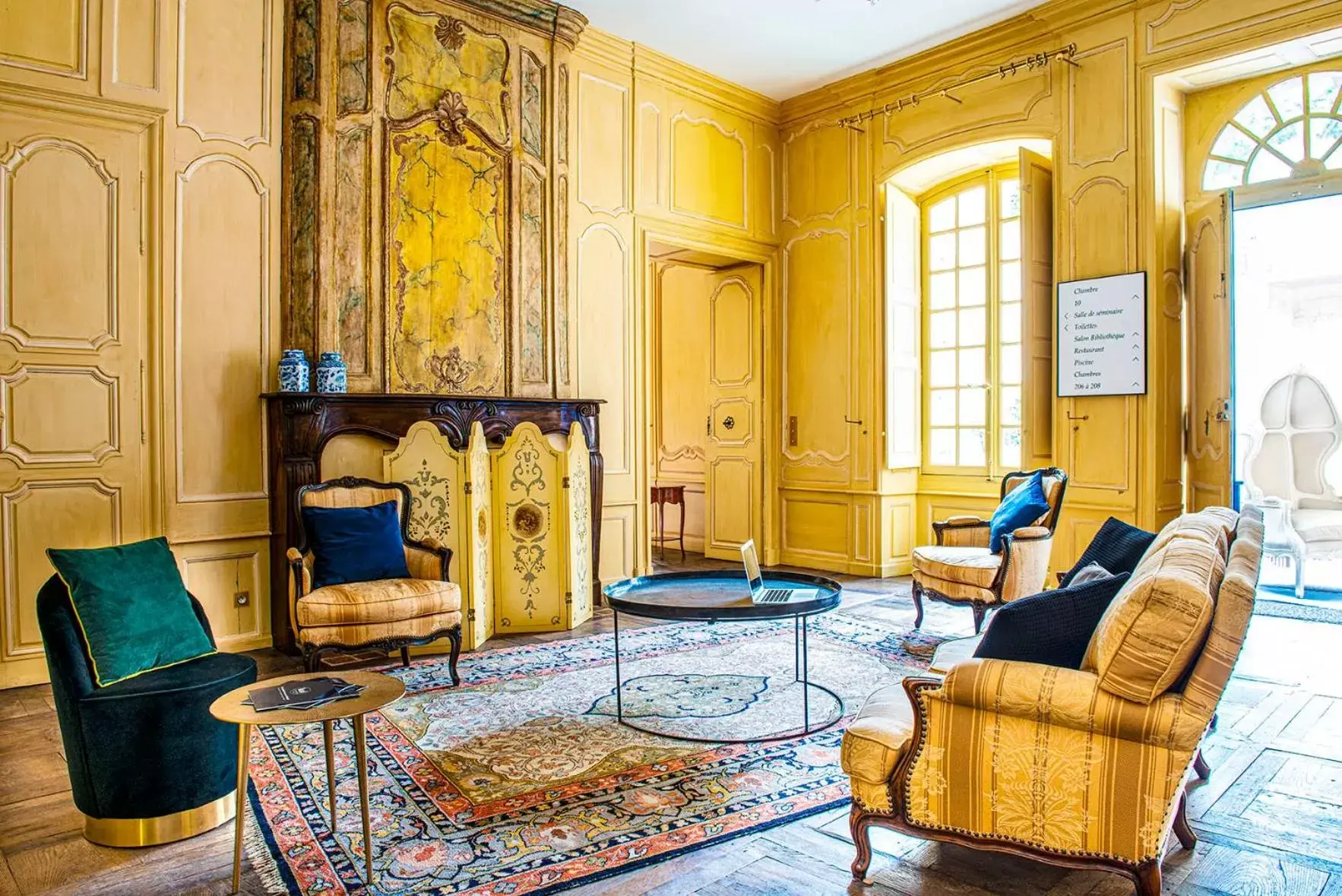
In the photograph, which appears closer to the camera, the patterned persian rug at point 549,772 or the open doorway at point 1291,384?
the patterned persian rug at point 549,772

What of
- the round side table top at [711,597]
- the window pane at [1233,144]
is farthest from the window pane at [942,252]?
the round side table top at [711,597]

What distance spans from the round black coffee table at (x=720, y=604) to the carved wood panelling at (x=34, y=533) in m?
2.55

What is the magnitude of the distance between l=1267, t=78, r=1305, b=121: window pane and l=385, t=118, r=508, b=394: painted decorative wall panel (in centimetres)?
462

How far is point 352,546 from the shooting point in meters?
4.12

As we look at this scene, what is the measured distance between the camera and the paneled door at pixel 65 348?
3.94 metres

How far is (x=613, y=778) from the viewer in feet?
9.28

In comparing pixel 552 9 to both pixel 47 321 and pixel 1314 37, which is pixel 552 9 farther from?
pixel 1314 37

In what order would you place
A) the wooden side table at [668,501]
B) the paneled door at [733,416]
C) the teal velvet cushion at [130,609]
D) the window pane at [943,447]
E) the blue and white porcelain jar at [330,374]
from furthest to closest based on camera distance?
the wooden side table at [668,501] < the paneled door at [733,416] < the window pane at [943,447] < the blue and white porcelain jar at [330,374] < the teal velvet cushion at [130,609]

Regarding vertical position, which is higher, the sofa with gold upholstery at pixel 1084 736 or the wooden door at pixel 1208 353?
the wooden door at pixel 1208 353

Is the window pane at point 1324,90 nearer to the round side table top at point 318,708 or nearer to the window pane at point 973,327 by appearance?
the window pane at point 973,327

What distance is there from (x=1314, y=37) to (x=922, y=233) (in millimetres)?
2748

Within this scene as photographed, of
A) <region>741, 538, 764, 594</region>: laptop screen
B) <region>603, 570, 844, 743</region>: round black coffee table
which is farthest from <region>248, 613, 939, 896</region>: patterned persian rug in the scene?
<region>741, 538, 764, 594</region>: laptop screen

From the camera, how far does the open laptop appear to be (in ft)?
11.2

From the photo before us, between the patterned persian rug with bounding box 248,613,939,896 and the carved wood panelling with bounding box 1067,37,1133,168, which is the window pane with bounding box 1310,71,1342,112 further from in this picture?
the patterned persian rug with bounding box 248,613,939,896
